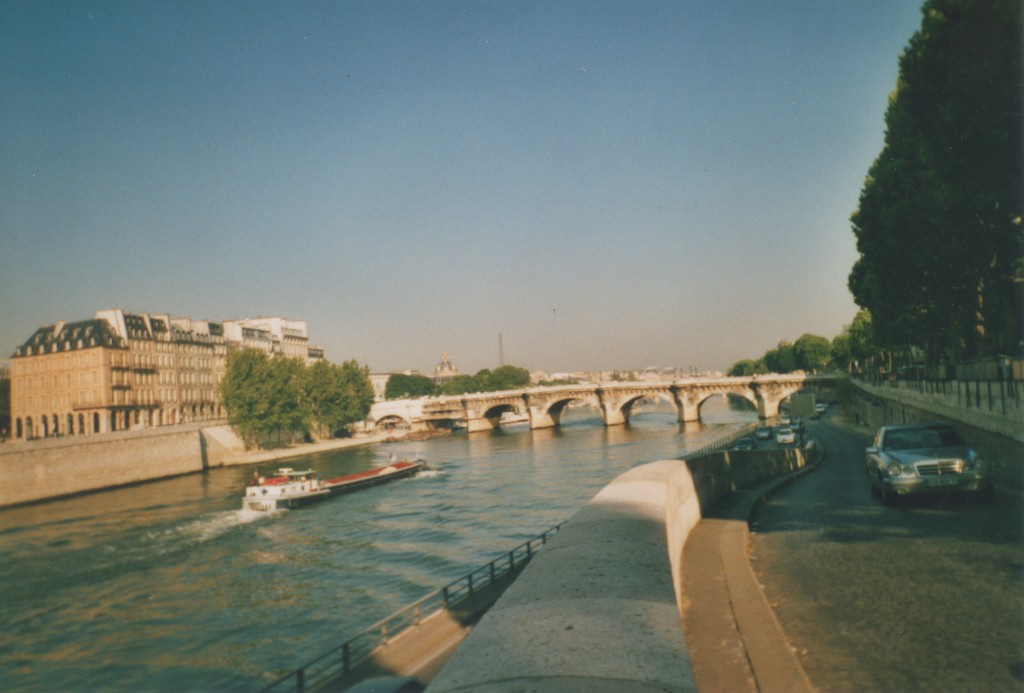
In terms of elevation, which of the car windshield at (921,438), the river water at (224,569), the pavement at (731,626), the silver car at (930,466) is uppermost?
the car windshield at (921,438)

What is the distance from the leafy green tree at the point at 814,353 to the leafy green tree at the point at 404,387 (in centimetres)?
7700

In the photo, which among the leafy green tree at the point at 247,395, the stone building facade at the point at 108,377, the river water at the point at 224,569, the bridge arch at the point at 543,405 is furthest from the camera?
the bridge arch at the point at 543,405

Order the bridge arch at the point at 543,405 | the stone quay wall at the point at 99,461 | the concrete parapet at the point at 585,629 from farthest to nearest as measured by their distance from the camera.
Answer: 1. the bridge arch at the point at 543,405
2. the stone quay wall at the point at 99,461
3. the concrete parapet at the point at 585,629

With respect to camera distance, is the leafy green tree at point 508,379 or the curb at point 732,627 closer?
the curb at point 732,627

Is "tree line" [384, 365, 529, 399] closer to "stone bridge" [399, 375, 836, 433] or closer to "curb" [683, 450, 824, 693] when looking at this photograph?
"stone bridge" [399, 375, 836, 433]

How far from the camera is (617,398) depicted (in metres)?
102

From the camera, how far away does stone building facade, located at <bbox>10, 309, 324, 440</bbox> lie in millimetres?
78812

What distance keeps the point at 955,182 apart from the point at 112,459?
55401 mm

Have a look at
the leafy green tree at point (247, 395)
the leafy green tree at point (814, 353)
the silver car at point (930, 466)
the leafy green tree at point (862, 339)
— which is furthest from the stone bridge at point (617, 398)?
the silver car at point (930, 466)

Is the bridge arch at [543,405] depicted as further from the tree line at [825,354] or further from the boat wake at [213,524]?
the boat wake at [213,524]

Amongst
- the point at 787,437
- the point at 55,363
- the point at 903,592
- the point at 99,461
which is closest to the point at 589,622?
the point at 903,592

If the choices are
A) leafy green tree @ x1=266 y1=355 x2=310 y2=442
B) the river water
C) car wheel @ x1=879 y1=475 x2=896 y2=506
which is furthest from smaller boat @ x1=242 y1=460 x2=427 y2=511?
car wheel @ x1=879 y1=475 x2=896 y2=506

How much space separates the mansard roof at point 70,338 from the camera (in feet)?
262

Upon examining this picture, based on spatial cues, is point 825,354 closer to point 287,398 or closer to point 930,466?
point 287,398
